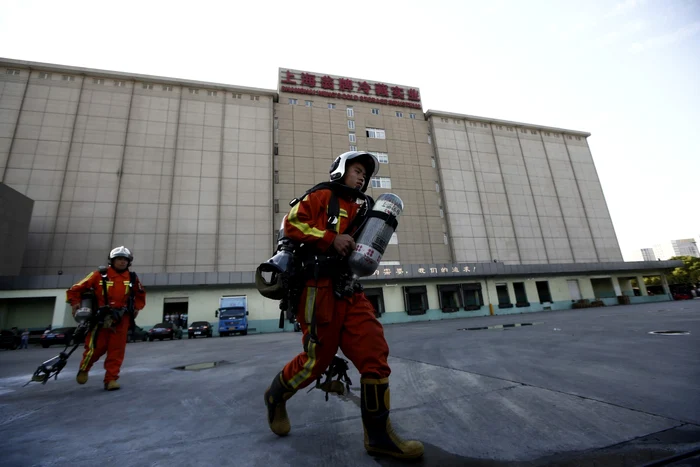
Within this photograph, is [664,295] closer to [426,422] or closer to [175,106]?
[426,422]

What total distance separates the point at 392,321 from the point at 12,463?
2464 cm

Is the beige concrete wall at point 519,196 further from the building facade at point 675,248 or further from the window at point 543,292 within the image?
the building facade at point 675,248

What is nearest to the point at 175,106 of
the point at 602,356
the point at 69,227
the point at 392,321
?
the point at 69,227

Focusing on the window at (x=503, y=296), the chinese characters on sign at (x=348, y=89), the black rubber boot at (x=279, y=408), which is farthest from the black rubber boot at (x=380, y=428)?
the chinese characters on sign at (x=348, y=89)

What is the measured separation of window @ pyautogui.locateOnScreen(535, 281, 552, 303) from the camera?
2925 centimetres

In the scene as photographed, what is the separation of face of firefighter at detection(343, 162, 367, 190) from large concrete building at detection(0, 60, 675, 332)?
69.1 feet

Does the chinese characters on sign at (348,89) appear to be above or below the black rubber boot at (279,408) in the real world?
above

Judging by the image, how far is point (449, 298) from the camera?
2784 cm

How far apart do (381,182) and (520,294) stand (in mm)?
17868

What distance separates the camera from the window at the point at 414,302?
25438 millimetres


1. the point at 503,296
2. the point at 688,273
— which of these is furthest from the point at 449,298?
the point at 688,273

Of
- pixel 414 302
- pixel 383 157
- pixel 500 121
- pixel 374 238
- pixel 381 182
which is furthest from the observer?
pixel 500 121

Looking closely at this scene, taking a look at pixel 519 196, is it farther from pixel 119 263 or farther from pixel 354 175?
pixel 119 263

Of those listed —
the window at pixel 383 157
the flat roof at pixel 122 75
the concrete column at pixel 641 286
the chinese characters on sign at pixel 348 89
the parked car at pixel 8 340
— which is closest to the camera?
the parked car at pixel 8 340
